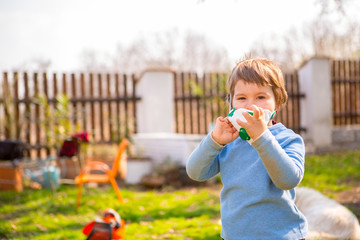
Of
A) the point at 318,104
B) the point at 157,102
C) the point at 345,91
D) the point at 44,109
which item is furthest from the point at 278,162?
the point at 345,91

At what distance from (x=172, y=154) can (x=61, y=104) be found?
2742 mm

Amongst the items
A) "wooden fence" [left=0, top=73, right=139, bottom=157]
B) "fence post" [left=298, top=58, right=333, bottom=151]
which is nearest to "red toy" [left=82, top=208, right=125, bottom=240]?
"wooden fence" [left=0, top=73, right=139, bottom=157]

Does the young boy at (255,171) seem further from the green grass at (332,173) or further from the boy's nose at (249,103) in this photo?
the green grass at (332,173)

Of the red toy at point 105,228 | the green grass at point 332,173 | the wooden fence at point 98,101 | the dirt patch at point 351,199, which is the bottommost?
the green grass at point 332,173

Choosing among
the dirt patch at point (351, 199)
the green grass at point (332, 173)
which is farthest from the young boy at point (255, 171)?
the green grass at point (332, 173)

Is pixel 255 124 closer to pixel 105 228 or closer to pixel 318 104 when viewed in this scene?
pixel 105 228

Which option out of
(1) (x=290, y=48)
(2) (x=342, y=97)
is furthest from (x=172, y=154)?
(1) (x=290, y=48)

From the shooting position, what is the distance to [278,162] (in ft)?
4.32

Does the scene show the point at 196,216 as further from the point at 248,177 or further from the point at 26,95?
the point at 26,95

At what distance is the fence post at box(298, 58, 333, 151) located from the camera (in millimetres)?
9680

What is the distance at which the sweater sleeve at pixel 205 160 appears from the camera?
4.93 ft

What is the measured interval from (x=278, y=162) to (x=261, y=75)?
0.38 m

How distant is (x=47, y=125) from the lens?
794 cm

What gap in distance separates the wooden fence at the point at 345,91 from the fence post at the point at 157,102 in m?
5.23
